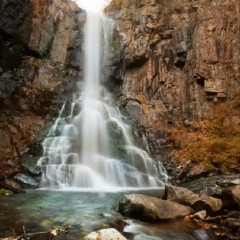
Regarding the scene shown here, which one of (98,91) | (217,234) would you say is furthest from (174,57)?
(217,234)

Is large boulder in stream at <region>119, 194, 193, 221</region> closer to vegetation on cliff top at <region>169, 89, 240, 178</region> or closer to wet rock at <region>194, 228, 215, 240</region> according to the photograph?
wet rock at <region>194, 228, 215, 240</region>

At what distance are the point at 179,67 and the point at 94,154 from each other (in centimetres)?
904

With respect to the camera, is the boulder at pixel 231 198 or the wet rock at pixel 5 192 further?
the wet rock at pixel 5 192

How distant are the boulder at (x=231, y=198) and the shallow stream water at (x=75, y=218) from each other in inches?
62.3

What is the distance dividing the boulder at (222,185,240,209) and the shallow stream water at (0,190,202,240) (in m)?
1.58

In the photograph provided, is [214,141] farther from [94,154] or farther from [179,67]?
[179,67]

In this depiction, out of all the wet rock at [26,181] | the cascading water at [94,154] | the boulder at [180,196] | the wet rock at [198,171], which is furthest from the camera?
the wet rock at [198,171]

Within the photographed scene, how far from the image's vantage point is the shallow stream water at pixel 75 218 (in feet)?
18.9

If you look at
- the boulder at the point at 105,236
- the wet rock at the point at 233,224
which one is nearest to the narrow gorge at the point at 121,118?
the wet rock at the point at 233,224

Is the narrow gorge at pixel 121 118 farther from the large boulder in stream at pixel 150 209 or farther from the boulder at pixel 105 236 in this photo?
the boulder at pixel 105 236

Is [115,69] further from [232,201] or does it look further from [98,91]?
[232,201]

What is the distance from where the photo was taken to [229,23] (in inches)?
736

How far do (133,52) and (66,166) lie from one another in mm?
10860

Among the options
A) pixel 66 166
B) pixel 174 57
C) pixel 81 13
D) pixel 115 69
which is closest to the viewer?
pixel 66 166
